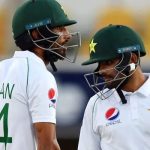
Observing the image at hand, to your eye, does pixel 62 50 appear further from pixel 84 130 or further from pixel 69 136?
pixel 69 136

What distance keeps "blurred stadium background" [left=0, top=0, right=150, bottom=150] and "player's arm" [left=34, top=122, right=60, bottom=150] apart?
7.84 ft

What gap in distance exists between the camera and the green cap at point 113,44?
3652 mm

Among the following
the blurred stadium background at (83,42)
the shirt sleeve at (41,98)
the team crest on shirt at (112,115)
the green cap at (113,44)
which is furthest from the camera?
the blurred stadium background at (83,42)

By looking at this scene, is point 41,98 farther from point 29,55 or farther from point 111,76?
point 111,76

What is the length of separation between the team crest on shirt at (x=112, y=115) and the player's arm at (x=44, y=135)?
12.1 inches

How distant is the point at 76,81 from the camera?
5.86 metres

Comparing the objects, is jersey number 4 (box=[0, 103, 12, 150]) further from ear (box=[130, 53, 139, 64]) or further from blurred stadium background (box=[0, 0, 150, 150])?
blurred stadium background (box=[0, 0, 150, 150])

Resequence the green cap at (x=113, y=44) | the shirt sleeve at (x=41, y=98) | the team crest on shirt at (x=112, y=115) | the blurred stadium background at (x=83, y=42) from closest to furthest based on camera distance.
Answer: the shirt sleeve at (x=41, y=98) < the team crest on shirt at (x=112, y=115) < the green cap at (x=113, y=44) < the blurred stadium background at (x=83, y=42)

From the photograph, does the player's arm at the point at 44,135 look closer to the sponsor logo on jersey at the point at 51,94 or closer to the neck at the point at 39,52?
the sponsor logo on jersey at the point at 51,94

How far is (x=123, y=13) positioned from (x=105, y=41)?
2148mm

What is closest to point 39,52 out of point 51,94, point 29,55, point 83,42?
point 29,55

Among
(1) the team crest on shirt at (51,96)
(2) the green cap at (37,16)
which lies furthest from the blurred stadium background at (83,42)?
(1) the team crest on shirt at (51,96)

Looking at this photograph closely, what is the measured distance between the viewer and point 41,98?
3418 millimetres

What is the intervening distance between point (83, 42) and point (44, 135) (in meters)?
2.50
